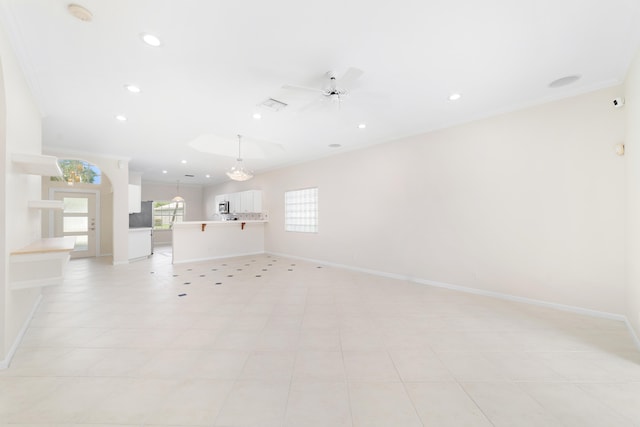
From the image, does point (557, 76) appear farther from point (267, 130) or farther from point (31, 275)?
point (31, 275)

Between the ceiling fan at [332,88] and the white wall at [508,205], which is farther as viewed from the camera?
the white wall at [508,205]

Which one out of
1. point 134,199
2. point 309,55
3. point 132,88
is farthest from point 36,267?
point 134,199

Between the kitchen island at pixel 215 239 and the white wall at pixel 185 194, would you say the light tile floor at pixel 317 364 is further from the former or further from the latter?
the white wall at pixel 185 194

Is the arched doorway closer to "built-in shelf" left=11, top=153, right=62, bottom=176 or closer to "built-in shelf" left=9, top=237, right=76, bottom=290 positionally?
"built-in shelf" left=11, top=153, right=62, bottom=176

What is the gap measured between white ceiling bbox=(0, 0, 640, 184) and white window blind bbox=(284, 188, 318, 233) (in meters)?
2.91

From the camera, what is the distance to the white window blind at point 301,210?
6.61 m

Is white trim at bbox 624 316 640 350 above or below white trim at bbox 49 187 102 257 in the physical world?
below

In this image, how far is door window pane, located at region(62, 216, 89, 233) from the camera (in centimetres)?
696

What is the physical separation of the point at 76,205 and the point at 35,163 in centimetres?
645

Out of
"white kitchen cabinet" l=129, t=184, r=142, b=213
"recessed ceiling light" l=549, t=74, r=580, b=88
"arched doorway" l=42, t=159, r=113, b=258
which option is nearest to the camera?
"recessed ceiling light" l=549, t=74, r=580, b=88

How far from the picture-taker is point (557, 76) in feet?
8.93

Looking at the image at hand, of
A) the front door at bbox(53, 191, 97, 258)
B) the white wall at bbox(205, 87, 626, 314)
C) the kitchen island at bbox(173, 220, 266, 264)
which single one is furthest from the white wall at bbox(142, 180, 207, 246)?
the white wall at bbox(205, 87, 626, 314)

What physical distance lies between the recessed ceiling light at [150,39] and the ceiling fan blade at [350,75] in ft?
5.43

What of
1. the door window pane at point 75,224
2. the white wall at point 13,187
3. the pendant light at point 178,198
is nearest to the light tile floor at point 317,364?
the white wall at point 13,187
